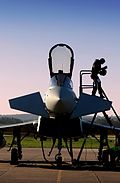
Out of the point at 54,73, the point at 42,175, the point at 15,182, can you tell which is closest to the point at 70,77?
the point at 54,73

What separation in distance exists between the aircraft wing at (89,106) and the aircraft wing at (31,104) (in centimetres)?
122

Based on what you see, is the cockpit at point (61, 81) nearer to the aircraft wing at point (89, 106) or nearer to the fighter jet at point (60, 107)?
the fighter jet at point (60, 107)

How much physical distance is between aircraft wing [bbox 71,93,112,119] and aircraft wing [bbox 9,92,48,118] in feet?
4.00

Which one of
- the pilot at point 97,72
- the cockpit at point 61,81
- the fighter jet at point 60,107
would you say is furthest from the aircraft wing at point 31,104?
the pilot at point 97,72

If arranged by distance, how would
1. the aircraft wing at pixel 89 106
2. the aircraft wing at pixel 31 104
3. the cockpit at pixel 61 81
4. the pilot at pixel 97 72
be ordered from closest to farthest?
the aircraft wing at pixel 31 104
the aircraft wing at pixel 89 106
the cockpit at pixel 61 81
the pilot at pixel 97 72

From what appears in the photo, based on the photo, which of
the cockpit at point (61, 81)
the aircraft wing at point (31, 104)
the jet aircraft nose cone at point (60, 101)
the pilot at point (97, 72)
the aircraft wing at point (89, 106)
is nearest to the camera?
the jet aircraft nose cone at point (60, 101)

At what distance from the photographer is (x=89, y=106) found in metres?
19.5

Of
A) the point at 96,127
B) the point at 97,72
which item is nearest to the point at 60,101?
the point at 97,72

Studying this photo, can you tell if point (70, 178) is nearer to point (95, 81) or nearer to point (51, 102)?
point (51, 102)

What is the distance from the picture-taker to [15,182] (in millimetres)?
14469

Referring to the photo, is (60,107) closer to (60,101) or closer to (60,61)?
(60,101)

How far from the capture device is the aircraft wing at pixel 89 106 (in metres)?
19.4

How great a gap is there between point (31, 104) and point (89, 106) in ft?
7.27

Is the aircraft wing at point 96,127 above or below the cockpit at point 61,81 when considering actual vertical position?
below
